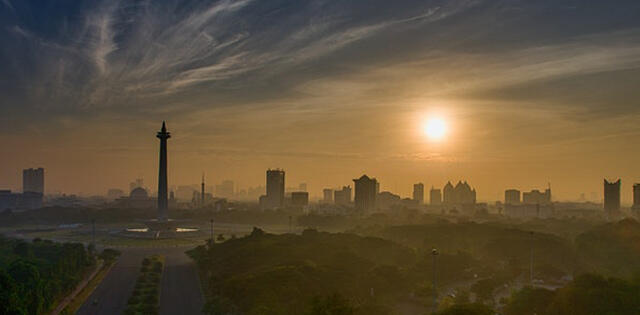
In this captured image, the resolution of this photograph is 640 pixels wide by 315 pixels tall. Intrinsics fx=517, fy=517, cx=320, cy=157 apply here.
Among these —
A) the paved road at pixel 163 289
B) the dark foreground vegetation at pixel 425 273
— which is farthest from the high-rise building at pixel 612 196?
the paved road at pixel 163 289

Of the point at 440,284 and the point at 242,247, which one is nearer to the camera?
the point at 440,284

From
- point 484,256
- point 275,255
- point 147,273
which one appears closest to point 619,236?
point 484,256

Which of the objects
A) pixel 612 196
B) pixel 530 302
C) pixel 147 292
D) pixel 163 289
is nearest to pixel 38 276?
pixel 147 292

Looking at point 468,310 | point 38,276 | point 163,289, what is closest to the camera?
point 468,310

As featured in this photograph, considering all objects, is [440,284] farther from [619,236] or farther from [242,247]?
[619,236]

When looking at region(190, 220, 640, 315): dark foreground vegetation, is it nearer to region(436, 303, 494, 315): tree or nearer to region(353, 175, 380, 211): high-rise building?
region(436, 303, 494, 315): tree

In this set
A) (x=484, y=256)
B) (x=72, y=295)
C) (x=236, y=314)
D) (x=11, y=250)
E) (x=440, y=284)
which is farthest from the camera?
(x=484, y=256)

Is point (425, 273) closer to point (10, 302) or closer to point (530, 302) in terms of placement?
point (530, 302)
